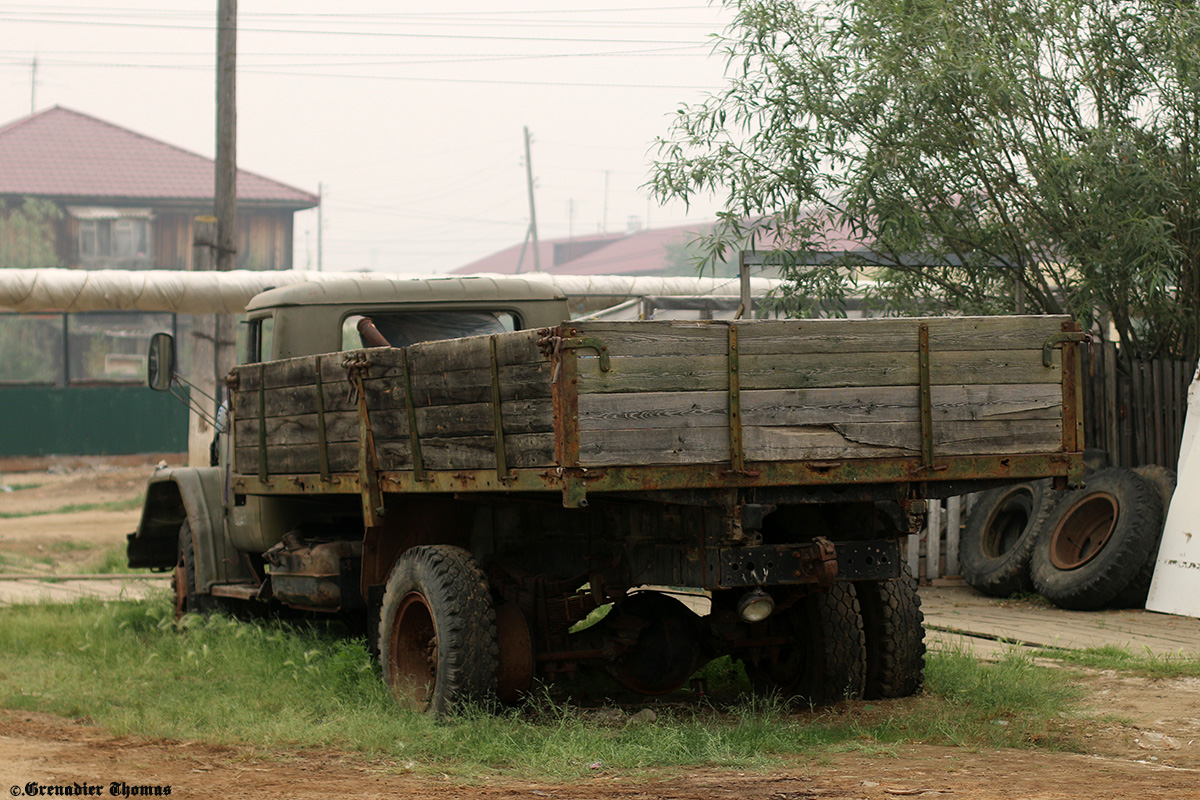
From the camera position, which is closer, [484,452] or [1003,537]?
[484,452]

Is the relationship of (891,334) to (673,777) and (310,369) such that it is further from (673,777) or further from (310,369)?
(310,369)

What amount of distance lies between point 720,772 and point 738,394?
4.96ft

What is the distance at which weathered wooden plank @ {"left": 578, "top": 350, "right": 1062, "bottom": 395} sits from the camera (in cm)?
537

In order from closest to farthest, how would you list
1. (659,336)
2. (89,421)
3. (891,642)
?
(659,336), (891,642), (89,421)

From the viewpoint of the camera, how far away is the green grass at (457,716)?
568cm

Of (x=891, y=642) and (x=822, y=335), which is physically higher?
(x=822, y=335)

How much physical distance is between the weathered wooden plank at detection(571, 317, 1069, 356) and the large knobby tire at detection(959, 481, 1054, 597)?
19.7 feet

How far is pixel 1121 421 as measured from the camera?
12.0 metres

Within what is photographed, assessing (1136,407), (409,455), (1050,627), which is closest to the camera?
(409,455)

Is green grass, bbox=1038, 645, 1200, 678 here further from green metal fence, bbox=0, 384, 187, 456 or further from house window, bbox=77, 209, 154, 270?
house window, bbox=77, 209, 154, 270

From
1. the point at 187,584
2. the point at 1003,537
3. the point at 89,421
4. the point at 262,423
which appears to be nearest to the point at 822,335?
the point at 262,423

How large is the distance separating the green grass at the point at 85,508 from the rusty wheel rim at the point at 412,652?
15266 mm

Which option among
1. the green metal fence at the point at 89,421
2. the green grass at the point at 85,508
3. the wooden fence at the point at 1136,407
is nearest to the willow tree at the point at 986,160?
the wooden fence at the point at 1136,407

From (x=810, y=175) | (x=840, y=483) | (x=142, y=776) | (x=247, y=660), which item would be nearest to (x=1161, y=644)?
(x=840, y=483)
